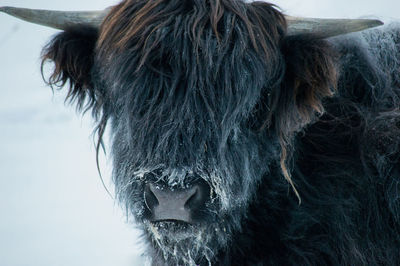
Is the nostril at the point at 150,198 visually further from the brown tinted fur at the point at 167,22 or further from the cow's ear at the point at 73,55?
the cow's ear at the point at 73,55

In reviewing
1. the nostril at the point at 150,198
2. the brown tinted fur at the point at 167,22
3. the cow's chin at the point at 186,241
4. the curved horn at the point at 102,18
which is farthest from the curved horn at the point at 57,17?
the cow's chin at the point at 186,241

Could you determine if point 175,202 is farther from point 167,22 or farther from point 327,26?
point 327,26

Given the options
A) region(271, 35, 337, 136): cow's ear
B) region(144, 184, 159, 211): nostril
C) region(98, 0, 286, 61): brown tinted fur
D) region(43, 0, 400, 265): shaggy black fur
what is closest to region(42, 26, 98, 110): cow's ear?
region(43, 0, 400, 265): shaggy black fur

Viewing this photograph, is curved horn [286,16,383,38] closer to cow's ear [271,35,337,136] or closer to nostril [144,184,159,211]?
cow's ear [271,35,337,136]

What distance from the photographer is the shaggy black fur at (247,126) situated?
8.44ft

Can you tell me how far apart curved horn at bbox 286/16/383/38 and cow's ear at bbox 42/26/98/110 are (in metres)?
1.06

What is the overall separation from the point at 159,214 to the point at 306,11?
655 centimetres

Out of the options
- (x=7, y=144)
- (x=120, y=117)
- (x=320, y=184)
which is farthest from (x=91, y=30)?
(x=7, y=144)

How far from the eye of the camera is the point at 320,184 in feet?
9.57

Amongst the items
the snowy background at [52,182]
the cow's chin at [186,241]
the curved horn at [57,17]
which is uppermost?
the curved horn at [57,17]

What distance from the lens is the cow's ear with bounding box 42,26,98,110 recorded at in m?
2.97

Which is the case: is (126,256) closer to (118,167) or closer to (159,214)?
(118,167)

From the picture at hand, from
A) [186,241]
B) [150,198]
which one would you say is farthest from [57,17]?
[186,241]

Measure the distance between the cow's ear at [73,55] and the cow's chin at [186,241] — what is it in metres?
0.94
